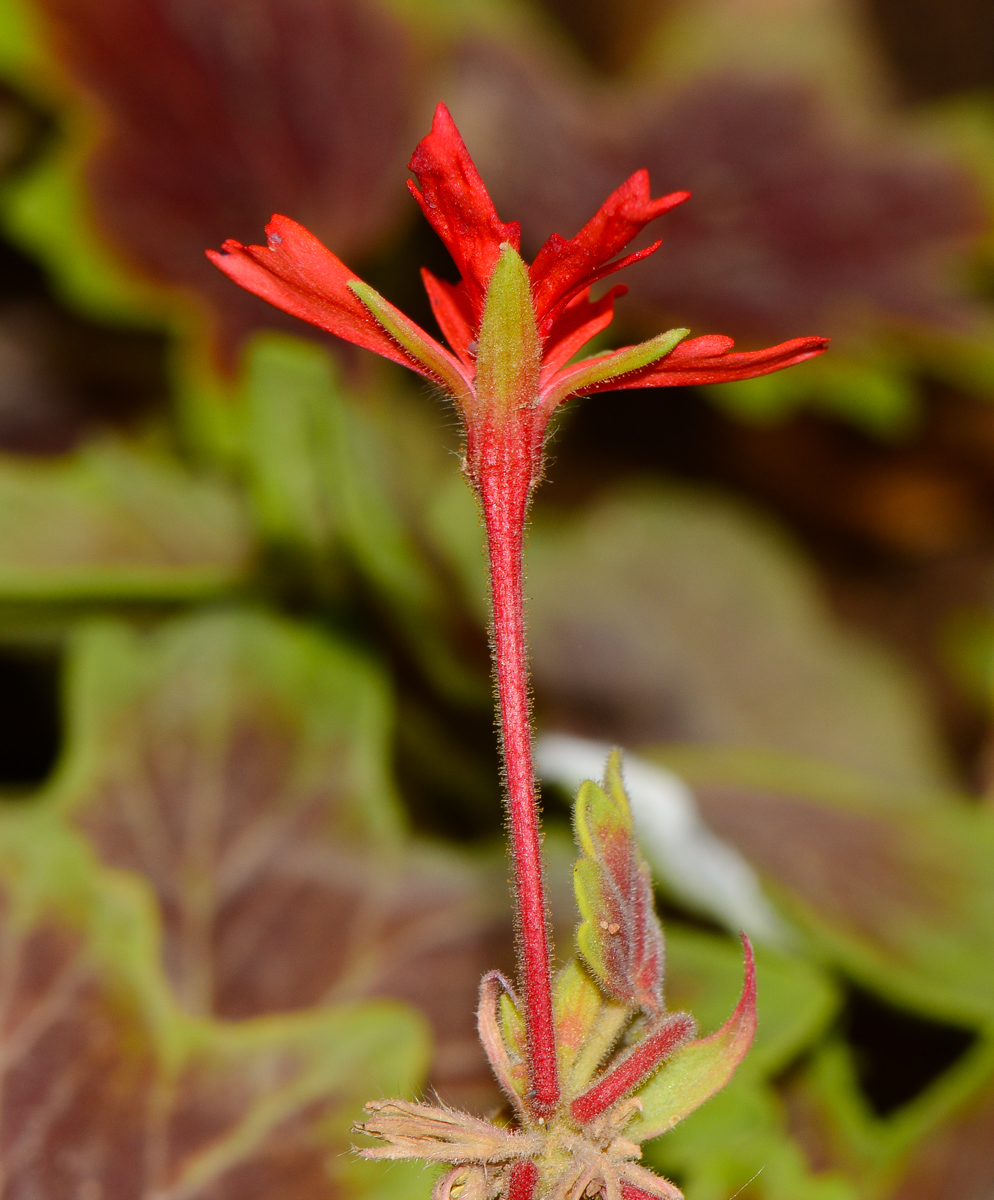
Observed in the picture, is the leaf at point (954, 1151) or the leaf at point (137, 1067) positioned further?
the leaf at point (954, 1151)

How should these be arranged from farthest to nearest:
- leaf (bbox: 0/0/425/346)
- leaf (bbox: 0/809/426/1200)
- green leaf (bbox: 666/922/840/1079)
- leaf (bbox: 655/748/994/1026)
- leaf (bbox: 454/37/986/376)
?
1. leaf (bbox: 454/37/986/376)
2. leaf (bbox: 0/0/425/346)
3. leaf (bbox: 655/748/994/1026)
4. green leaf (bbox: 666/922/840/1079)
5. leaf (bbox: 0/809/426/1200)

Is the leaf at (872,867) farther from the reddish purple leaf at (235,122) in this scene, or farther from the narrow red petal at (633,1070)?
the reddish purple leaf at (235,122)

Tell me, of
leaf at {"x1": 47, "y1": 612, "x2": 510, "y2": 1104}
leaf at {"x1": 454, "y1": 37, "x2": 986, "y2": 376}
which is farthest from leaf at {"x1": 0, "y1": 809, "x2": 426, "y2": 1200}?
leaf at {"x1": 454, "y1": 37, "x2": 986, "y2": 376}

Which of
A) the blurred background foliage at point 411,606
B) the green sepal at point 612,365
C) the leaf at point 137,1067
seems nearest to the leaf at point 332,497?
the blurred background foliage at point 411,606

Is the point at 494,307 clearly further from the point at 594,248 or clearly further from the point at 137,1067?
the point at 137,1067

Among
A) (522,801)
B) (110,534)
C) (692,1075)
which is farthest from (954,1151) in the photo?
(110,534)

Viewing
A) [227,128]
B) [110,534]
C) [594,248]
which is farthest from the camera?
[227,128]

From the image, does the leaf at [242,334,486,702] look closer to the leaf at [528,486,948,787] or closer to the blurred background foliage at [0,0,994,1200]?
the blurred background foliage at [0,0,994,1200]
